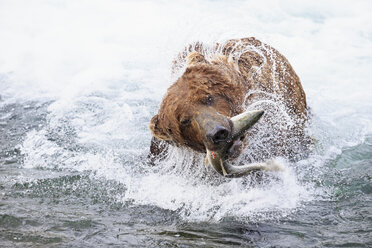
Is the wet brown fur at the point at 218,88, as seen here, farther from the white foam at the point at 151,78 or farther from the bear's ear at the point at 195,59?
the white foam at the point at 151,78

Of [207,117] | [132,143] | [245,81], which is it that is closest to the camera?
[207,117]

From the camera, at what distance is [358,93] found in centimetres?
1055

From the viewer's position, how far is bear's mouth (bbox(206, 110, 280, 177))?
3178 millimetres

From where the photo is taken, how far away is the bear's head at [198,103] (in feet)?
11.4

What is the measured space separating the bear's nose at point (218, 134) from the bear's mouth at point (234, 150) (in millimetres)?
75

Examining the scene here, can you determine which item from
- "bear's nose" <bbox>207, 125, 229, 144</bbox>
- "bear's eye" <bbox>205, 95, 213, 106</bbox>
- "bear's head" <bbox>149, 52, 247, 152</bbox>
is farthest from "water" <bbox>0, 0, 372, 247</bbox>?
"bear's eye" <bbox>205, 95, 213, 106</bbox>

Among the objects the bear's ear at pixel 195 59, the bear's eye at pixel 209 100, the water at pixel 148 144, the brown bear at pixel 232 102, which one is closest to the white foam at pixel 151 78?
the water at pixel 148 144

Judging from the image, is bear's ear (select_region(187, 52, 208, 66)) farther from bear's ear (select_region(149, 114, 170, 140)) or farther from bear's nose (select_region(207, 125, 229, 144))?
bear's nose (select_region(207, 125, 229, 144))

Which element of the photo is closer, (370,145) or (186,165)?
(186,165)

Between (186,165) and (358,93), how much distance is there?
7542 millimetres

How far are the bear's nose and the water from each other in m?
0.80

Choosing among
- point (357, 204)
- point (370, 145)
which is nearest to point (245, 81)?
point (357, 204)

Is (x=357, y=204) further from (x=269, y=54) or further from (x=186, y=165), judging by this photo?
(x=269, y=54)

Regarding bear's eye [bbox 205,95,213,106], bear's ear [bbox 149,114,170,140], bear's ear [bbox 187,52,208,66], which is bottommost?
bear's ear [bbox 149,114,170,140]
